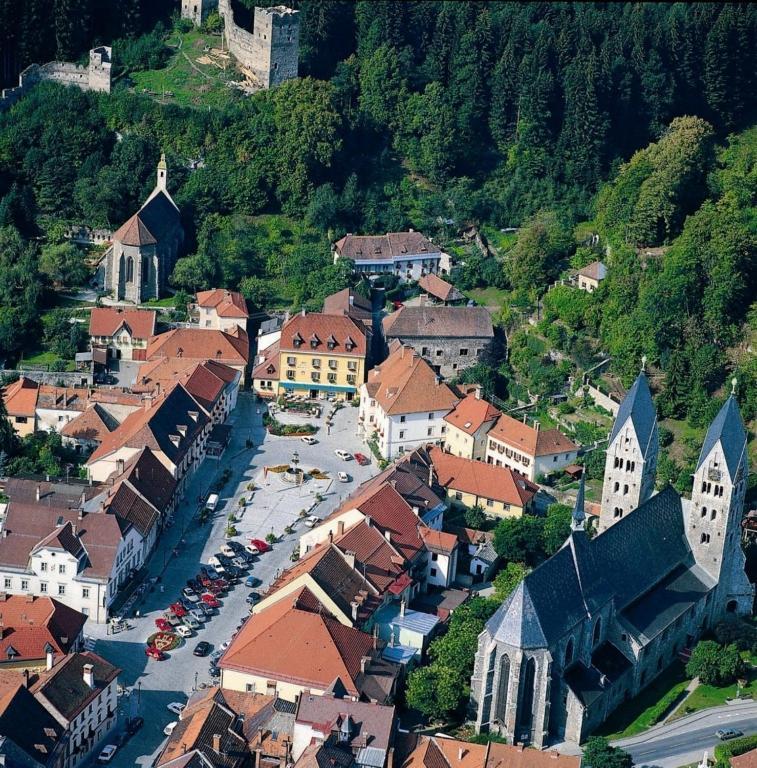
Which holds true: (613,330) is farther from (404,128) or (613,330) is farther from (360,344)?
(404,128)

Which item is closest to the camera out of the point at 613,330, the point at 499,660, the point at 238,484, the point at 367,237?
the point at 499,660

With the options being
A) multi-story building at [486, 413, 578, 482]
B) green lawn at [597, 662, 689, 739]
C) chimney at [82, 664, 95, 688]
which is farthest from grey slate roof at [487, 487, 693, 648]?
chimney at [82, 664, 95, 688]

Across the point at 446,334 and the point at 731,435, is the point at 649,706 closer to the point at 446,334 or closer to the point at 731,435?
the point at 731,435

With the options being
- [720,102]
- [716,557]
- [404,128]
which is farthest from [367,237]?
[716,557]

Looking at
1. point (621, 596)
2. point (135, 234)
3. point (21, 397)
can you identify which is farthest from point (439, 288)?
point (621, 596)

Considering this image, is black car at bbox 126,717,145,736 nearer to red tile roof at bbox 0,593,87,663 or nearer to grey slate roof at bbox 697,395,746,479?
red tile roof at bbox 0,593,87,663
